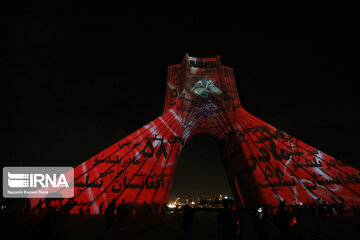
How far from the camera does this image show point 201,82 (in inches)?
861

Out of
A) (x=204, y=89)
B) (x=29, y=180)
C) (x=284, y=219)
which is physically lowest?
(x=284, y=219)

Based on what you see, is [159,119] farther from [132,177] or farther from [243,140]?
[243,140]

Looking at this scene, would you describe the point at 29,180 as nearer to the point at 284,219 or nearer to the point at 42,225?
the point at 42,225

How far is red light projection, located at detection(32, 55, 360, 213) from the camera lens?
1249cm

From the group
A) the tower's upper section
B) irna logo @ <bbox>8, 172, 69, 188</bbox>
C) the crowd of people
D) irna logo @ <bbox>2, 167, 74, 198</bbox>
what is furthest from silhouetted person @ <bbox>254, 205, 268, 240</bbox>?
the tower's upper section

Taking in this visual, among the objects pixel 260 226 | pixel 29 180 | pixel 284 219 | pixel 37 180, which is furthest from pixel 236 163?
pixel 29 180

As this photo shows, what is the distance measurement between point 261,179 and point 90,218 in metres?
13.2

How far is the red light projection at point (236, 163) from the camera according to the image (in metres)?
12.5

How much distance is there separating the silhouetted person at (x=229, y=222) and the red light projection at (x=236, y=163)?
10.1 meters

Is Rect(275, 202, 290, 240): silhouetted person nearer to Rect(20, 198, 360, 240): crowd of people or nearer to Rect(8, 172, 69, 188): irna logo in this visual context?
Rect(20, 198, 360, 240): crowd of people

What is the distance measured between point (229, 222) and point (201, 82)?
767 inches

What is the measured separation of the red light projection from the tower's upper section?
0.39 feet

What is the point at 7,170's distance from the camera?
532 inches

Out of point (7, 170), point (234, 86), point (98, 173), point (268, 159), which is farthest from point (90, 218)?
point (234, 86)
